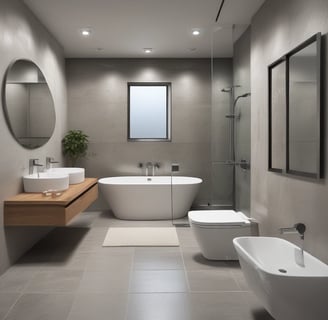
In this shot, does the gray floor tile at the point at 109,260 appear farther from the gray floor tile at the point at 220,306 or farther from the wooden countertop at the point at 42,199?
the gray floor tile at the point at 220,306

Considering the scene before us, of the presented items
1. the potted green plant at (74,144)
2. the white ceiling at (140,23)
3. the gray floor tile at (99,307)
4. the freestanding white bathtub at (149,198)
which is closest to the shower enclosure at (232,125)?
the white ceiling at (140,23)

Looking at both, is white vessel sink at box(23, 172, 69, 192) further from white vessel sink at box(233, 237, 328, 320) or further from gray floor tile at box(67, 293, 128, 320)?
white vessel sink at box(233, 237, 328, 320)

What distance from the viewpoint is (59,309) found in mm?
2166

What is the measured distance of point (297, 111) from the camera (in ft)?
7.88

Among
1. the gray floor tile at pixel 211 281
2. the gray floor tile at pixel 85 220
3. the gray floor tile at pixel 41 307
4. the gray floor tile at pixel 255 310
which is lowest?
the gray floor tile at pixel 255 310

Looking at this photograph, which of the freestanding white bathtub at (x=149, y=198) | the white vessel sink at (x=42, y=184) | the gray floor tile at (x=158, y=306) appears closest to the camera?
the gray floor tile at (x=158, y=306)

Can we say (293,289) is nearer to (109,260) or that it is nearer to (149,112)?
(109,260)

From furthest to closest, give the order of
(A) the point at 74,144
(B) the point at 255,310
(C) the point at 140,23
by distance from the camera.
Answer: (A) the point at 74,144
(C) the point at 140,23
(B) the point at 255,310

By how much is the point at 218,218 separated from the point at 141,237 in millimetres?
1194

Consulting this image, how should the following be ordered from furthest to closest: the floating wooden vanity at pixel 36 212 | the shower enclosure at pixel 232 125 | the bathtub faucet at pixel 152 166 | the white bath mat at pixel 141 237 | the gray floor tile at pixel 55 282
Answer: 1. the bathtub faucet at pixel 152 166
2. the shower enclosure at pixel 232 125
3. the white bath mat at pixel 141 237
4. the floating wooden vanity at pixel 36 212
5. the gray floor tile at pixel 55 282

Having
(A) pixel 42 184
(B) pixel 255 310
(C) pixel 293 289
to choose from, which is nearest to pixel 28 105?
(A) pixel 42 184

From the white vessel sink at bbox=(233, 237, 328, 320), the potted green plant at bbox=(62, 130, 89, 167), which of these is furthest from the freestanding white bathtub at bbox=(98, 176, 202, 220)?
the white vessel sink at bbox=(233, 237, 328, 320)

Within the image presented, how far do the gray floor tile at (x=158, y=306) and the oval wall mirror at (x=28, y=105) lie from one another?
198 cm

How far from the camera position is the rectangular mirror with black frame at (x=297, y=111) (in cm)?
210
